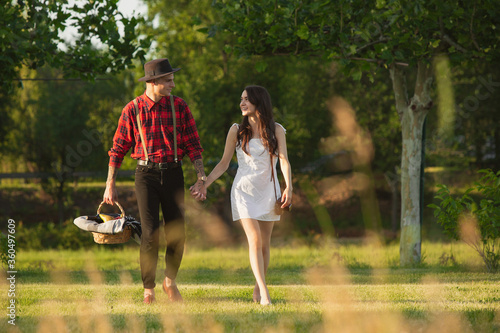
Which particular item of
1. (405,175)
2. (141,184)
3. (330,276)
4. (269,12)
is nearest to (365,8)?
(269,12)

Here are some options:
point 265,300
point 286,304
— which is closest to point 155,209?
point 265,300

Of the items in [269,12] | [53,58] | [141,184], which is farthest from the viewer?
[53,58]

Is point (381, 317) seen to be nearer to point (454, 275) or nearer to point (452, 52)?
point (454, 275)

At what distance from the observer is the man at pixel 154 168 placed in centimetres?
596

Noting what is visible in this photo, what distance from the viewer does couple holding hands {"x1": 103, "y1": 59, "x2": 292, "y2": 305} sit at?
19.5ft

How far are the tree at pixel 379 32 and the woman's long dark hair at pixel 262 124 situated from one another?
3114 mm

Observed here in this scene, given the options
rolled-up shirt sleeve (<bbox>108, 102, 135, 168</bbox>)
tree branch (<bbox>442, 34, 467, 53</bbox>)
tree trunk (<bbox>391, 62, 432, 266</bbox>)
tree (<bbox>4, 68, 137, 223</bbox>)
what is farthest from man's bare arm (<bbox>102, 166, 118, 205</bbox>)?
tree (<bbox>4, 68, 137, 223</bbox>)

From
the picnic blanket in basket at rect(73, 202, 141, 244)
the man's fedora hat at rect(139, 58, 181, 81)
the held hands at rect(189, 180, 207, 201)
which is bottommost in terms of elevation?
the picnic blanket in basket at rect(73, 202, 141, 244)

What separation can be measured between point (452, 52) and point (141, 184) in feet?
20.6

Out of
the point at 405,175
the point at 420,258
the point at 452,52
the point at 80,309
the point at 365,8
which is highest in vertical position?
the point at 365,8

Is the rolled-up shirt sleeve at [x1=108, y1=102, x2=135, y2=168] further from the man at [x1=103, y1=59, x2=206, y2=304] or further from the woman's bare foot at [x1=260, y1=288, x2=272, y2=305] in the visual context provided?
the woman's bare foot at [x1=260, y1=288, x2=272, y2=305]

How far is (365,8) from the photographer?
902 centimetres

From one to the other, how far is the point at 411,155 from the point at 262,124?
519 centimetres

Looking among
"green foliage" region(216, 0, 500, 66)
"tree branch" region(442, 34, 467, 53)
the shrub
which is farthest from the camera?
"tree branch" region(442, 34, 467, 53)
